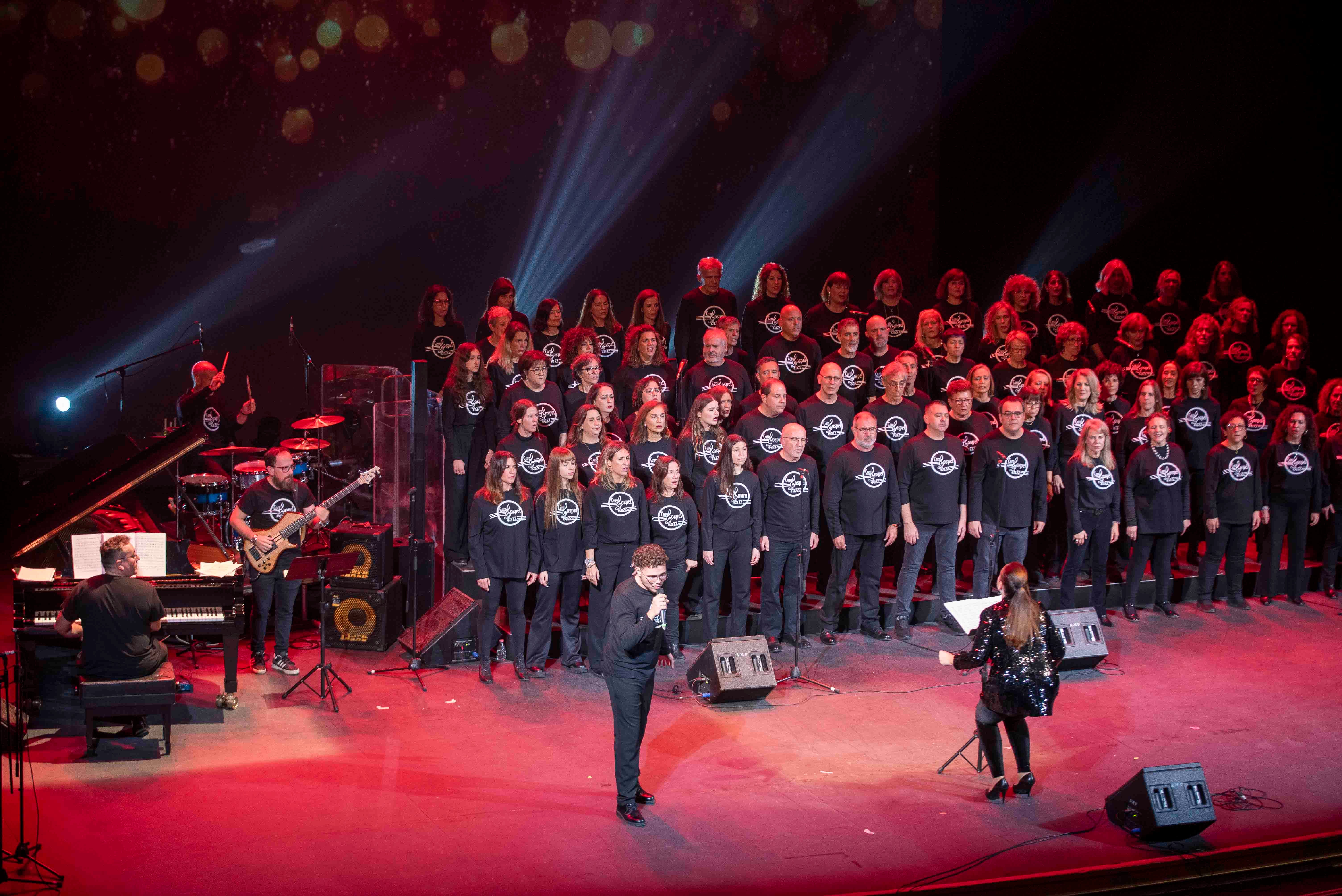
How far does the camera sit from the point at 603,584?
8.18 m

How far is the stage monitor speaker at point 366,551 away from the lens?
28.5 feet

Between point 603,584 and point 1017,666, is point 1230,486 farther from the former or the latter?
point 603,584

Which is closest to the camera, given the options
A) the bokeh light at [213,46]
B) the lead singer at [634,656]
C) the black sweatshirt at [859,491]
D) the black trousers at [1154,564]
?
the lead singer at [634,656]

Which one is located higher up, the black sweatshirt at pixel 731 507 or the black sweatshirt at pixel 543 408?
the black sweatshirt at pixel 543 408

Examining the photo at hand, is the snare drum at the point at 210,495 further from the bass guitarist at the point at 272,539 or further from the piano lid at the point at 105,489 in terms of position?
the piano lid at the point at 105,489

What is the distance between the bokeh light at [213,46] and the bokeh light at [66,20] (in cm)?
101

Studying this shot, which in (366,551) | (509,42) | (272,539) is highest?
(509,42)

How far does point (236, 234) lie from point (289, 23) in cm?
217

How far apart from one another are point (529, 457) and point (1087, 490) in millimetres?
4541

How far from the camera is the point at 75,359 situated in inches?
427

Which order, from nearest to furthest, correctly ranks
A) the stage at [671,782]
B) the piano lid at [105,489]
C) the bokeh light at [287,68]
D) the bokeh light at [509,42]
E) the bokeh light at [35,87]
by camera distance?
the stage at [671,782]
the piano lid at [105,489]
the bokeh light at [35,87]
the bokeh light at [287,68]
the bokeh light at [509,42]

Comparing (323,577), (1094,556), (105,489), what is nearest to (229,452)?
(105,489)

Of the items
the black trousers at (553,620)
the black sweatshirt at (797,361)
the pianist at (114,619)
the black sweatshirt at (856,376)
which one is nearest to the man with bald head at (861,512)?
the black sweatshirt at (856,376)

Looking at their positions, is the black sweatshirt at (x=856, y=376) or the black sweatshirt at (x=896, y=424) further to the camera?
the black sweatshirt at (x=856, y=376)
